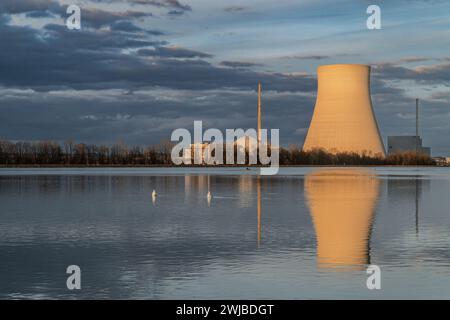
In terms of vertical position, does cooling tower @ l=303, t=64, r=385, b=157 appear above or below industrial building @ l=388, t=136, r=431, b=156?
above

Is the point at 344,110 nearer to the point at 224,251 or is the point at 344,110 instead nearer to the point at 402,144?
the point at 224,251

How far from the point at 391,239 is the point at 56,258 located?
461cm

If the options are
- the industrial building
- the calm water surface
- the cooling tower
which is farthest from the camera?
the industrial building

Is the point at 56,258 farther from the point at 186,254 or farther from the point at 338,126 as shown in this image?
the point at 338,126

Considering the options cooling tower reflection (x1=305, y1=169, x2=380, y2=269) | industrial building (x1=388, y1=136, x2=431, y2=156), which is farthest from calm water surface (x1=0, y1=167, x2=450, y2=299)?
industrial building (x1=388, y1=136, x2=431, y2=156)

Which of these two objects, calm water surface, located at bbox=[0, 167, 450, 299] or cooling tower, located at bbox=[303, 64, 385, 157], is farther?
cooling tower, located at bbox=[303, 64, 385, 157]

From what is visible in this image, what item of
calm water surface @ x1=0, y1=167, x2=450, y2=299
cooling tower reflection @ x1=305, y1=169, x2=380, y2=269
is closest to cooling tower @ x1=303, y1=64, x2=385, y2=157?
cooling tower reflection @ x1=305, y1=169, x2=380, y2=269

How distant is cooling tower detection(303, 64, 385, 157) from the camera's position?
147 ft

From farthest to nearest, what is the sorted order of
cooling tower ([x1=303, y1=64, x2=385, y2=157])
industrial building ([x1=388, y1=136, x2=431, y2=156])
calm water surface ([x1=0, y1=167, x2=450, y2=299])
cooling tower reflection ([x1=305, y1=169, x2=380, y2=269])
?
industrial building ([x1=388, y1=136, x2=431, y2=156]), cooling tower ([x1=303, y1=64, x2=385, y2=157]), cooling tower reflection ([x1=305, y1=169, x2=380, y2=269]), calm water surface ([x1=0, y1=167, x2=450, y2=299])

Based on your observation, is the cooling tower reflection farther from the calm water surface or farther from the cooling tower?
the cooling tower

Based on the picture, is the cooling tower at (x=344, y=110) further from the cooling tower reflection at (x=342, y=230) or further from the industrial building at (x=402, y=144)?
the industrial building at (x=402, y=144)

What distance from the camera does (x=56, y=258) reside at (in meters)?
7.82

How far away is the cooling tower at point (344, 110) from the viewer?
147ft
